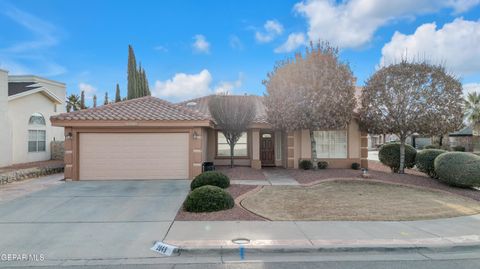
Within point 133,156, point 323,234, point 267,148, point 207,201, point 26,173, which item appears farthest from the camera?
point 267,148

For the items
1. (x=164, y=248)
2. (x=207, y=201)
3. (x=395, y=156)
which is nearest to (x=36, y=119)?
(x=207, y=201)

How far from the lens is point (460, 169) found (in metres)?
11.5

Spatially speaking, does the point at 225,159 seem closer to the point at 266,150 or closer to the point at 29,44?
the point at 266,150

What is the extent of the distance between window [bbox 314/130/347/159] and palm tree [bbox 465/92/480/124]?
26.9 meters

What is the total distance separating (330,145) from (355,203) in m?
8.14

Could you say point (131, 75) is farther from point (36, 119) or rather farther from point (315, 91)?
point (315, 91)

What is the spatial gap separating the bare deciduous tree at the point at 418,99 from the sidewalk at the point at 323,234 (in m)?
7.06

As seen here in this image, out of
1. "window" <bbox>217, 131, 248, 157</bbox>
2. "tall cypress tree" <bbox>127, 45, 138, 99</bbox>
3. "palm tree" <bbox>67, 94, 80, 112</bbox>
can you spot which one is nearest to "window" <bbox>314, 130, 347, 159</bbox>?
"window" <bbox>217, 131, 248, 157</bbox>

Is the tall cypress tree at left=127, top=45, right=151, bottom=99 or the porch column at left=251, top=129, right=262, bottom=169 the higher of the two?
the tall cypress tree at left=127, top=45, right=151, bottom=99

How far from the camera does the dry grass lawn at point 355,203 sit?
7563 mm

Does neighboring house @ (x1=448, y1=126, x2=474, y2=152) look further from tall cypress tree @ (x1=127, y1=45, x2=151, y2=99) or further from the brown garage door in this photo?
the brown garage door

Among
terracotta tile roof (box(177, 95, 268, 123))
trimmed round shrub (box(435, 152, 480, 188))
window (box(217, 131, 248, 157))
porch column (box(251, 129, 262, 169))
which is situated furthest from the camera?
window (box(217, 131, 248, 157))

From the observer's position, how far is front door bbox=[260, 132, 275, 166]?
1820cm

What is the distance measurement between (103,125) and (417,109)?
13.8 m
